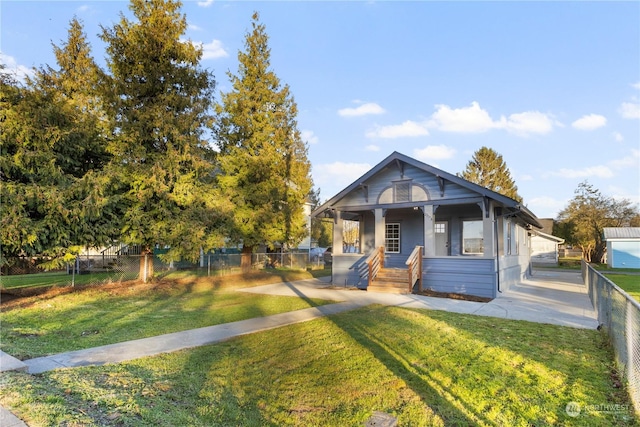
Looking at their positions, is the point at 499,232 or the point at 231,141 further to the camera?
the point at 231,141

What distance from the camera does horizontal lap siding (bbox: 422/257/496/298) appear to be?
1205 cm

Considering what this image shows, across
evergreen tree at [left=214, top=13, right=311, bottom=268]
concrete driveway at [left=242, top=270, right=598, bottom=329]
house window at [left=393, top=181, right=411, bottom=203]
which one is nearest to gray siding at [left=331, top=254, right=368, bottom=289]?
concrete driveway at [left=242, top=270, right=598, bottom=329]

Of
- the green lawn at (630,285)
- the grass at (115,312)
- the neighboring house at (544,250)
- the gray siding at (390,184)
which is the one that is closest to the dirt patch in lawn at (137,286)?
the grass at (115,312)

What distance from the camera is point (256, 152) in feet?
59.0

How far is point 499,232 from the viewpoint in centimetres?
1383

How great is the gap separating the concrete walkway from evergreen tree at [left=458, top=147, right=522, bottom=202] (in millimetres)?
33157

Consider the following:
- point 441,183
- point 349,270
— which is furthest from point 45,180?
point 441,183

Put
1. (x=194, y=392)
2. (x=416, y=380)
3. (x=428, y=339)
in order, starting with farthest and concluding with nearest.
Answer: (x=428, y=339) < (x=416, y=380) < (x=194, y=392)

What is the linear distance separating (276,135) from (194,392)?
1555 cm

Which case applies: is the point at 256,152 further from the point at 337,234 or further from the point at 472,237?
the point at 472,237

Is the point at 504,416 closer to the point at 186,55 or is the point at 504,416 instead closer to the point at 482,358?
the point at 482,358

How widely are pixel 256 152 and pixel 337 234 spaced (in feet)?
20.2

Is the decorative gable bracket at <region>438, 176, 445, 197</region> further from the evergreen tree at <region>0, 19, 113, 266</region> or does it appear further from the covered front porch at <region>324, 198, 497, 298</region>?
the evergreen tree at <region>0, 19, 113, 266</region>

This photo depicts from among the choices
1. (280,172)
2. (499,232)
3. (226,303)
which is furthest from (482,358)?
(280,172)
